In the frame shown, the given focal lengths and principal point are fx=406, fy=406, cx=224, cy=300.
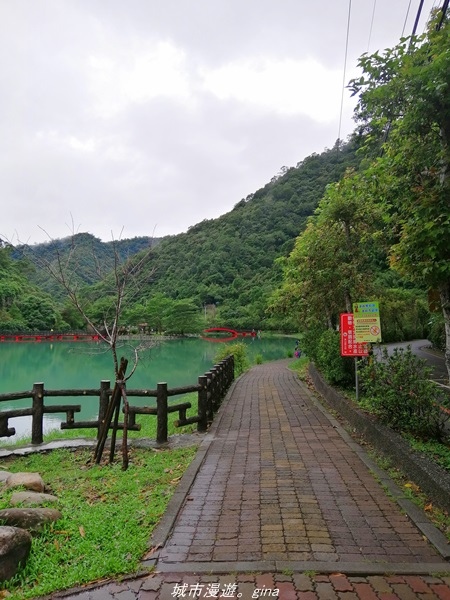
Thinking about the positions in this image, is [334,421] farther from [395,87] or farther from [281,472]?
[395,87]

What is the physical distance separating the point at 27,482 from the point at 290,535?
273cm

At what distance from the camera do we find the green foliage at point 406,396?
4617mm

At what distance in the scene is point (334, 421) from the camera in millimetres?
6895

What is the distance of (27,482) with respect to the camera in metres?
4.13

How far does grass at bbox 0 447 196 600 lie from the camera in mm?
2613

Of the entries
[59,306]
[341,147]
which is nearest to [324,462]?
[59,306]

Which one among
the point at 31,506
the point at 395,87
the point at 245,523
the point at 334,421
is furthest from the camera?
the point at 334,421

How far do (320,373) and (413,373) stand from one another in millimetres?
5711

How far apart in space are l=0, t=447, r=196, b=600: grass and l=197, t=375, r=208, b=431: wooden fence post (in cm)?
105

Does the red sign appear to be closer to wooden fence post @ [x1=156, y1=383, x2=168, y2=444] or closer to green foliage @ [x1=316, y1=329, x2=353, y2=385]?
green foliage @ [x1=316, y1=329, x2=353, y2=385]

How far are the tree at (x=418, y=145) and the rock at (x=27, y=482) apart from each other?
14.3 feet

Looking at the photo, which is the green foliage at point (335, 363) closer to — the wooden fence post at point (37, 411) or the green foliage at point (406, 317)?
the wooden fence post at point (37, 411)

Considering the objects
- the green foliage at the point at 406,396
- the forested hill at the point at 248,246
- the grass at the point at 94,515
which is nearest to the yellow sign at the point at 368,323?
the green foliage at the point at 406,396

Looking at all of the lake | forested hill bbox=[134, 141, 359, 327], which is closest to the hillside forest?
the lake
